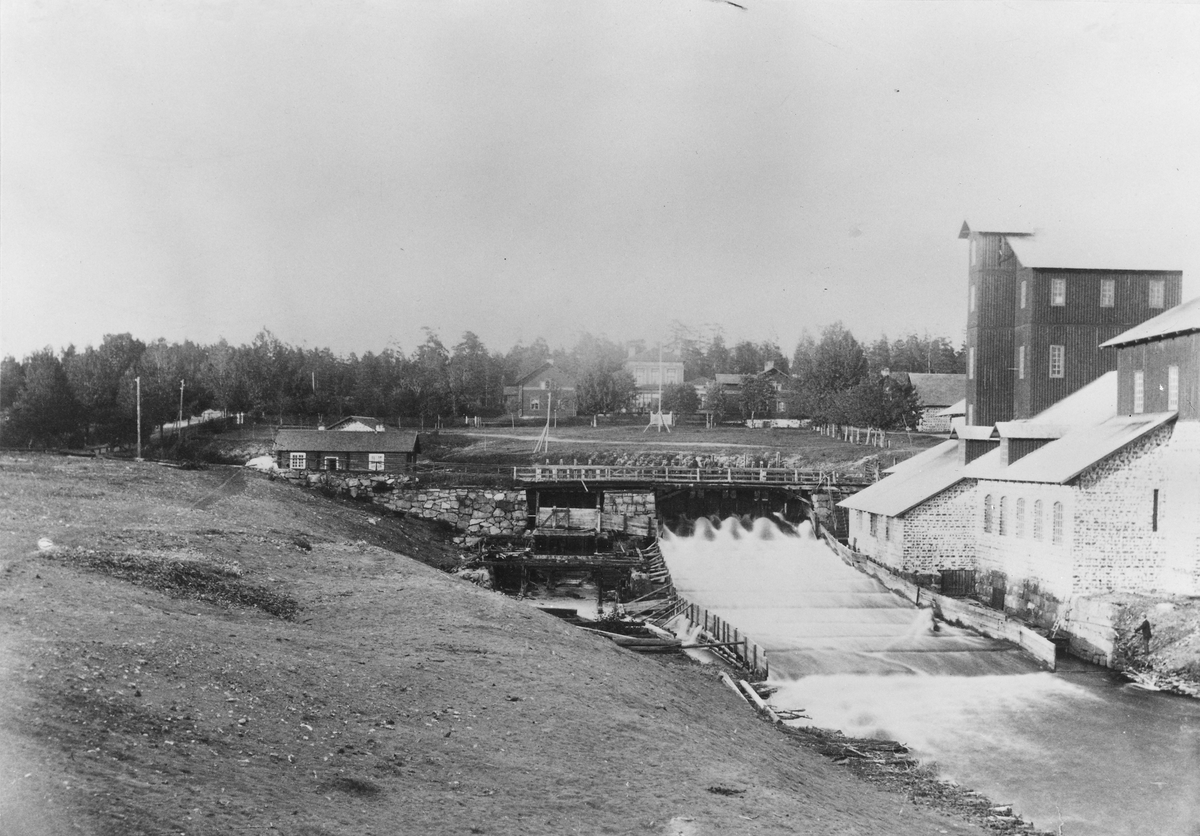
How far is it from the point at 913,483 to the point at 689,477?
569 inches

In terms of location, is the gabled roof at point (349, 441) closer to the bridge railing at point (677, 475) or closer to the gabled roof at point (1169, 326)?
the bridge railing at point (677, 475)

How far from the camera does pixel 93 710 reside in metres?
10.1

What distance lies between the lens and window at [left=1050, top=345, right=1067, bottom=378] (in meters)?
39.5

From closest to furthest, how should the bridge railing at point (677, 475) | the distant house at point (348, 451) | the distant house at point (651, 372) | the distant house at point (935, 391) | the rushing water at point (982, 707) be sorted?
the rushing water at point (982, 707), the bridge railing at point (677, 475), the distant house at point (348, 451), the distant house at point (935, 391), the distant house at point (651, 372)

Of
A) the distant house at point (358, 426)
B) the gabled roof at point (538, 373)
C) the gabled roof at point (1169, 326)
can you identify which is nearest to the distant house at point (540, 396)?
the gabled roof at point (538, 373)

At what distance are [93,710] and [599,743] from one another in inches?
260

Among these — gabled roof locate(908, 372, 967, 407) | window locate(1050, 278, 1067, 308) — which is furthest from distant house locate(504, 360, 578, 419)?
window locate(1050, 278, 1067, 308)

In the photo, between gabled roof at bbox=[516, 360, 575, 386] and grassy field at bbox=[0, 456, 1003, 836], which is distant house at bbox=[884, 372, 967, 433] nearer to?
gabled roof at bbox=[516, 360, 575, 386]

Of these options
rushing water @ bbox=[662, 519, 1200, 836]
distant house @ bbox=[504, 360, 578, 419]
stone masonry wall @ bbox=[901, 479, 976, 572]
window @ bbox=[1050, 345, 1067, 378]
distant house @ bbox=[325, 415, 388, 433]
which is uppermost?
window @ bbox=[1050, 345, 1067, 378]

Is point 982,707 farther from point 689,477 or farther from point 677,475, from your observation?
point 677,475

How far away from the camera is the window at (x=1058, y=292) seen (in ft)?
129

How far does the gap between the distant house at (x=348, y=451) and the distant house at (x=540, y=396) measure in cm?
1800

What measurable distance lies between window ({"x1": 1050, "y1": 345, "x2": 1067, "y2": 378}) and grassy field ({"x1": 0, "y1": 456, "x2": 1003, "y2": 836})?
2614cm

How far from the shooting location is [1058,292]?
39531 mm
